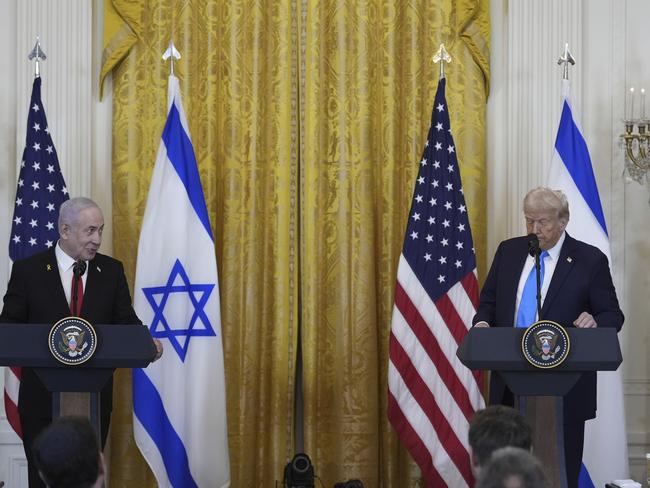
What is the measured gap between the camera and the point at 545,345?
4.20 metres

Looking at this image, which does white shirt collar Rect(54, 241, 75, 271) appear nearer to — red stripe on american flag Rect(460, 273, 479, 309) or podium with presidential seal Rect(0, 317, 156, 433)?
podium with presidential seal Rect(0, 317, 156, 433)

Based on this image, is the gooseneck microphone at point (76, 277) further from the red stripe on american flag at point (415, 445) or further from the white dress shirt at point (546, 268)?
the red stripe on american flag at point (415, 445)

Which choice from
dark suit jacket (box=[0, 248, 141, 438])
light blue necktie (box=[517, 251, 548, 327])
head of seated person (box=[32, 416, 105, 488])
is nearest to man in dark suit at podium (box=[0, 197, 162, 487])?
dark suit jacket (box=[0, 248, 141, 438])

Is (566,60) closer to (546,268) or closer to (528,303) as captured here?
(546,268)

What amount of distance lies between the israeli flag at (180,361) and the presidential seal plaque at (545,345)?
2.18 meters

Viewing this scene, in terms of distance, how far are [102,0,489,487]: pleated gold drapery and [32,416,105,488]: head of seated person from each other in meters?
3.79

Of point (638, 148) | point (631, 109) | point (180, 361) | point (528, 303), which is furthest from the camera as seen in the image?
point (631, 109)

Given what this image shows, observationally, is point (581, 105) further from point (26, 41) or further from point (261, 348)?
point (26, 41)

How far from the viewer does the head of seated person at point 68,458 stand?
2.71 meters

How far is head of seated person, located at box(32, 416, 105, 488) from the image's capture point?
2711mm

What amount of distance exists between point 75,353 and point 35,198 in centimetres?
196

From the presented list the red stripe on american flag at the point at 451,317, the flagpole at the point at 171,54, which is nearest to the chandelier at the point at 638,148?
the red stripe on american flag at the point at 451,317

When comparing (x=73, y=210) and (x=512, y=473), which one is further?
(x=73, y=210)

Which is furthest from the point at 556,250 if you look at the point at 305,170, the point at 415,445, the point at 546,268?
the point at 305,170
